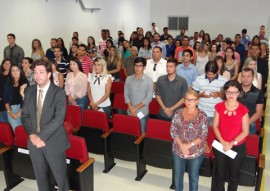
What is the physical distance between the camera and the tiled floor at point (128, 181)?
11.7 ft

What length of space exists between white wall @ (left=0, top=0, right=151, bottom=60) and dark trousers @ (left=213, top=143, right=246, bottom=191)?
262 inches

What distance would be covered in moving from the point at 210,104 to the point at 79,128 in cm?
185

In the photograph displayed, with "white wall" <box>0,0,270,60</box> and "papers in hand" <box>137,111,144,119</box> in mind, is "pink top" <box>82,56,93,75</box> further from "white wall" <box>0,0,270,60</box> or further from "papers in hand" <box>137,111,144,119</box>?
"white wall" <box>0,0,270,60</box>

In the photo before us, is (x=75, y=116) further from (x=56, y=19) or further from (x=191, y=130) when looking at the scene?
(x=56, y=19)

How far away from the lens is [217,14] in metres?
13.9

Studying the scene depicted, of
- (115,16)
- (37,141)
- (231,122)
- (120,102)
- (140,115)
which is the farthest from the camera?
(115,16)

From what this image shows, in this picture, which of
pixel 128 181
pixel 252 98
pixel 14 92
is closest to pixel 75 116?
pixel 14 92

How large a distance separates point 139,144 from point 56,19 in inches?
288

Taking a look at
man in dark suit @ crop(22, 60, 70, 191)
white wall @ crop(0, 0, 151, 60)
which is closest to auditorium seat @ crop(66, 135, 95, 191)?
man in dark suit @ crop(22, 60, 70, 191)

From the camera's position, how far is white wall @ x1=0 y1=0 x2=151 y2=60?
804cm

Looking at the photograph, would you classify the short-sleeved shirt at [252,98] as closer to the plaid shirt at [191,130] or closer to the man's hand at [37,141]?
the plaid shirt at [191,130]

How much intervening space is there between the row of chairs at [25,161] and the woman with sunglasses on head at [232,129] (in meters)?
1.38

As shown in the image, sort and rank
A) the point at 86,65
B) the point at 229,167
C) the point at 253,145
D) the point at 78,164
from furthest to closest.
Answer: the point at 86,65 < the point at 253,145 < the point at 78,164 < the point at 229,167

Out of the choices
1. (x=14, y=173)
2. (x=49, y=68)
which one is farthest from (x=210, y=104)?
(x=14, y=173)
